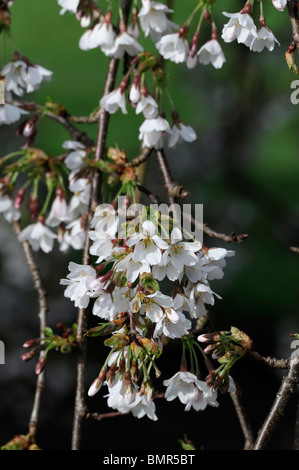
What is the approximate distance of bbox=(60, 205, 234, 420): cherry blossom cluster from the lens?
2.09 ft

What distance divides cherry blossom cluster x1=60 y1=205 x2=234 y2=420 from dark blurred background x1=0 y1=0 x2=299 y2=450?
1.38 metres

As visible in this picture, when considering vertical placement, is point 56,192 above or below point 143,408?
above

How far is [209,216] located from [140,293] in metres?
1.63

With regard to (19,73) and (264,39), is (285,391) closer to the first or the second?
(264,39)

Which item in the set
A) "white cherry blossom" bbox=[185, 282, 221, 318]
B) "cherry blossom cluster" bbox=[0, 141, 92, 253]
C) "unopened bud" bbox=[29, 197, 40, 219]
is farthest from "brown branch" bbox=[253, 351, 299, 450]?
"unopened bud" bbox=[29, 197, 40, 219]

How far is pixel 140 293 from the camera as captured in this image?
2.06 feet

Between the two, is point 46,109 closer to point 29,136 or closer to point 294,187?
point 29,136

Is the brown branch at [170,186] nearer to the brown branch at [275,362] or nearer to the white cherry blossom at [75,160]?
the white cherry blossom at [75,160]

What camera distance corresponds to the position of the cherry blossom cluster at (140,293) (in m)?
0.64

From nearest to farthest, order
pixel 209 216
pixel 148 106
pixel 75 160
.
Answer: pixel 148 106, pixel 75 160, pixel 209 216

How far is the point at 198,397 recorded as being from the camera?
0.77m

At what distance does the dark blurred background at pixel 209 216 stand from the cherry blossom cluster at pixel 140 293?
1380 mm

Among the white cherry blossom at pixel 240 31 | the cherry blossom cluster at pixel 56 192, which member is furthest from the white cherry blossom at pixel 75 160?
the white cherry blossom at pixel 240 31

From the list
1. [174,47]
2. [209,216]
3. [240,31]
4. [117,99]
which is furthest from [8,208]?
[209,216]
